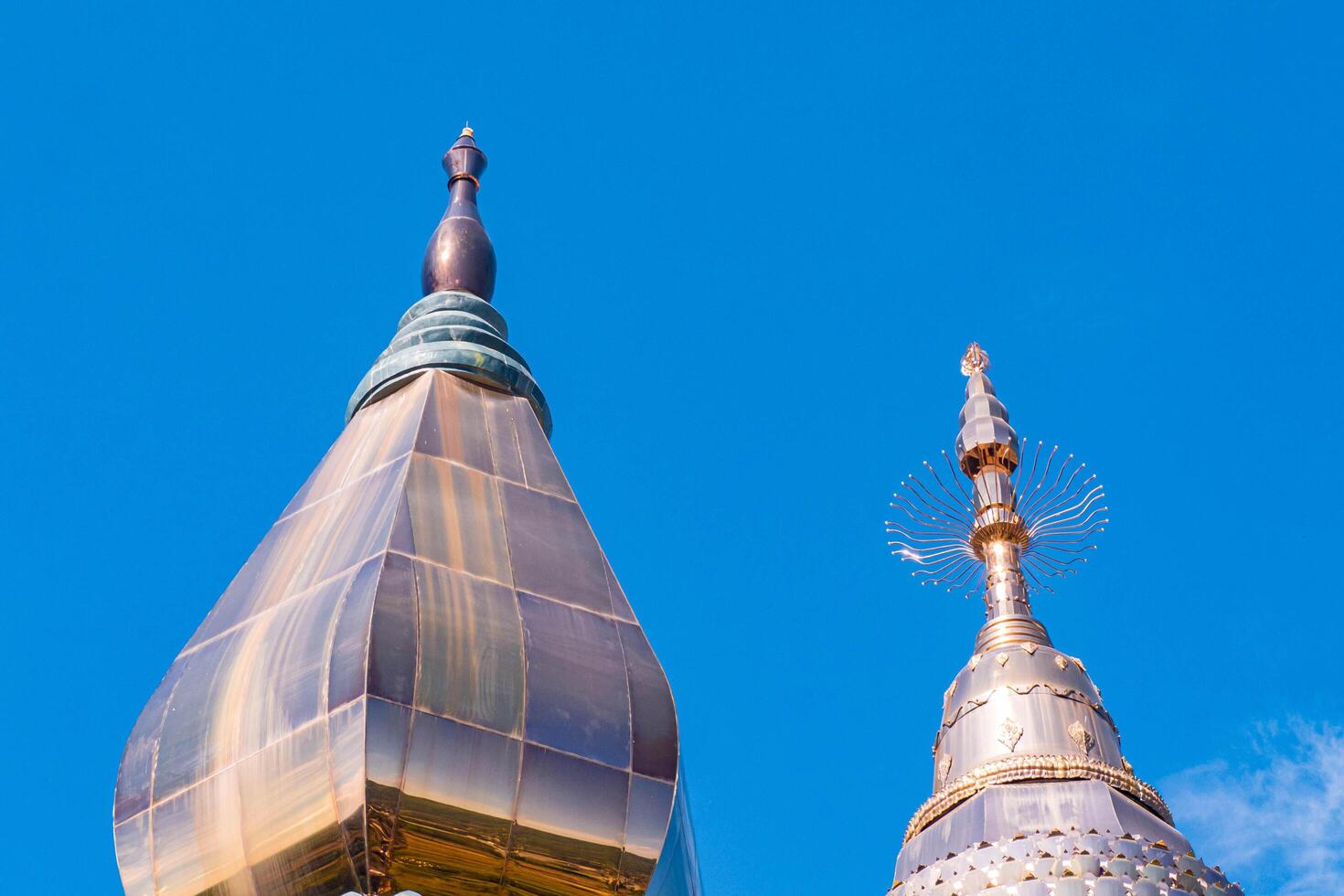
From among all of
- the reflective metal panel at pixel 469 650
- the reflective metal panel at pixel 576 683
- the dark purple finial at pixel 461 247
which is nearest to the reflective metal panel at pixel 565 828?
the reflective metal panel at pixel 576 683

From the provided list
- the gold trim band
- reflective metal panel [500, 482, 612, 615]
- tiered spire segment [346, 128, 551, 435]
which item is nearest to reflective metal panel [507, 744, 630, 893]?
reflective metal panel [500, 482, 612, 615]

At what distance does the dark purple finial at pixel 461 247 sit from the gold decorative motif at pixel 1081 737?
10.7 m

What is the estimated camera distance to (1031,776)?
24.4 m

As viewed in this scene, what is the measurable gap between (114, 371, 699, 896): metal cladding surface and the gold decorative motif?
12997 millimetres

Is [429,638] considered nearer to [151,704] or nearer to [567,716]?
[567,716]

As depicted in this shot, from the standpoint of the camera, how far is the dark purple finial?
1631cm

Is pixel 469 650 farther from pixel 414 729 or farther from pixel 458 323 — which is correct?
pixel 458 323

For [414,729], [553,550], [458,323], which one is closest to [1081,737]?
[458,323]

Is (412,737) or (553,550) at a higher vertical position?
(553,550)

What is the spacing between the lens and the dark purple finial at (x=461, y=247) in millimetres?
16312

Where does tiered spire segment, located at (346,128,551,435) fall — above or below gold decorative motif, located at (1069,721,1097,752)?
below

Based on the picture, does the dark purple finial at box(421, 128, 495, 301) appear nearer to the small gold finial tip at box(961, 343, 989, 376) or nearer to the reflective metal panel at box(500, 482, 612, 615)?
the reflective metal panel at box(500, 482, 612, 615)

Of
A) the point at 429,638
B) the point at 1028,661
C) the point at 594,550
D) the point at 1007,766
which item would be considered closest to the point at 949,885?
the point at 1007,766

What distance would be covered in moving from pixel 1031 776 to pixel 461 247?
10631 millimetres
